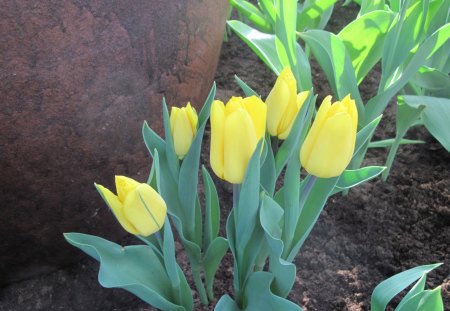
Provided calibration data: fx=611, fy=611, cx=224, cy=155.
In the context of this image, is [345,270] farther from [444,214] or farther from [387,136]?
[387,136]

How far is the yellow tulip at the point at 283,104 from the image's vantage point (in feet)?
2.66

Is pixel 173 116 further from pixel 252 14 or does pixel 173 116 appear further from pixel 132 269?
pixel 252 14

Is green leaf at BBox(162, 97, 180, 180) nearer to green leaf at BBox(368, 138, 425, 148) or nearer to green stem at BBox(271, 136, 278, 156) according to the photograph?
green stem at BBox(271, 136, 278, 156)

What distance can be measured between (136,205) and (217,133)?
0.44ft

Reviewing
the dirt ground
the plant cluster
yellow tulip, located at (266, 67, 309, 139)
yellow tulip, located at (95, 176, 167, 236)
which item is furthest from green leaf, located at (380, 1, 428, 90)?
yellow tulip, located at (95, 176, 167, 236)

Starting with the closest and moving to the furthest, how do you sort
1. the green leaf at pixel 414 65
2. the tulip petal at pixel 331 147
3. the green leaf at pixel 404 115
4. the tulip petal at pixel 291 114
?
the tulip petal at pixel 331 147 < the tulip petal at pixel 291 114 < the green leaf at pixel 414 65 < the green leaf at pixel 404 115

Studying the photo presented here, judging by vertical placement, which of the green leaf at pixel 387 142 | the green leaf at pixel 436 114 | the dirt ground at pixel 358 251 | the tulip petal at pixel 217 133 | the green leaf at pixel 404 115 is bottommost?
the dirt ground at pixel 358 251

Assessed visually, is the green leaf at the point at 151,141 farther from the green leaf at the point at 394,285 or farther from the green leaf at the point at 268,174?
the green leaf at the point at 394,285

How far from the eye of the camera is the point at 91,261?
1.30 m

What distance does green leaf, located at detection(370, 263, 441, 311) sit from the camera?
34.8 inches

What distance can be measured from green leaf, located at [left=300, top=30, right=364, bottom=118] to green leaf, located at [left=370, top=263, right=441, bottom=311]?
45 cm

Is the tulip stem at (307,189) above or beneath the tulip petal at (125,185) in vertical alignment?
beneath

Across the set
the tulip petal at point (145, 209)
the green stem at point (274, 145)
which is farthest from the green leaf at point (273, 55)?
the tulip petal at point (145, 209)

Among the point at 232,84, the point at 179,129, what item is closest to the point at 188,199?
the point at 179,129
